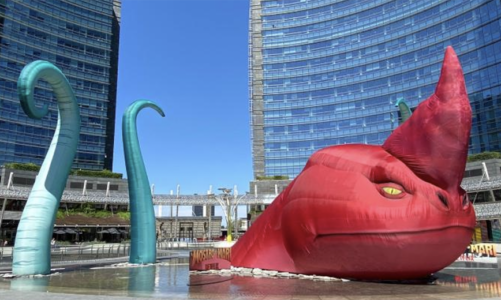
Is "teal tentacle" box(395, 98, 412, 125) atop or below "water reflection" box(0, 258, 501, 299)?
atop

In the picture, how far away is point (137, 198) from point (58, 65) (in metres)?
76.1

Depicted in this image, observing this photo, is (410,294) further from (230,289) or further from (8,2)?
(8,2)

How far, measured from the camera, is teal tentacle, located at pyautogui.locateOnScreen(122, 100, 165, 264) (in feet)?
64.5

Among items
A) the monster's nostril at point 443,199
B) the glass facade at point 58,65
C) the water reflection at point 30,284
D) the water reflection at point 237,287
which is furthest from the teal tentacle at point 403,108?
the glass facade at point 58,65

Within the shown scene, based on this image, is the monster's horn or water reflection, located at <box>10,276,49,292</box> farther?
water reflection, located at <box>10,276,49,292</box>

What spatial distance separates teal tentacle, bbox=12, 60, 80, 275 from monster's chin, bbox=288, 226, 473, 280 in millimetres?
10562

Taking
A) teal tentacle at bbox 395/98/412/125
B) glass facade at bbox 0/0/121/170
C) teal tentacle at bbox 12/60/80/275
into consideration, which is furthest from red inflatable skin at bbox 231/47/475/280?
glass facade at bbox 0/0/121/170

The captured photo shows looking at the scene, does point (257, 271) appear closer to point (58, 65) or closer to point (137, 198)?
point (137, 198)

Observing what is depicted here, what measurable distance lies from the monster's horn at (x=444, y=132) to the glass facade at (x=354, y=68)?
60.3m

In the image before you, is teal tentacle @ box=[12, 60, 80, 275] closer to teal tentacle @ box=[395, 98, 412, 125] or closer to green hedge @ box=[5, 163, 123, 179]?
teal tentacle @ box=[395, 98, 412, 125]

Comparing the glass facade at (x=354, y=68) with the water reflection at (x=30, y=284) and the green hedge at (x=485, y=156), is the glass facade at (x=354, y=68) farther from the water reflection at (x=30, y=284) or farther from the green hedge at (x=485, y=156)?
the water reflection at (x=30, y=284)

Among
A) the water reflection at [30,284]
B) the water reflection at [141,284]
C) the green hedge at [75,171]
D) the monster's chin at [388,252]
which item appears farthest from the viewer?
the green hedge at [75,171]

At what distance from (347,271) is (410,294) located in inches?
114

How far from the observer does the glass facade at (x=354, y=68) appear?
68.3m
